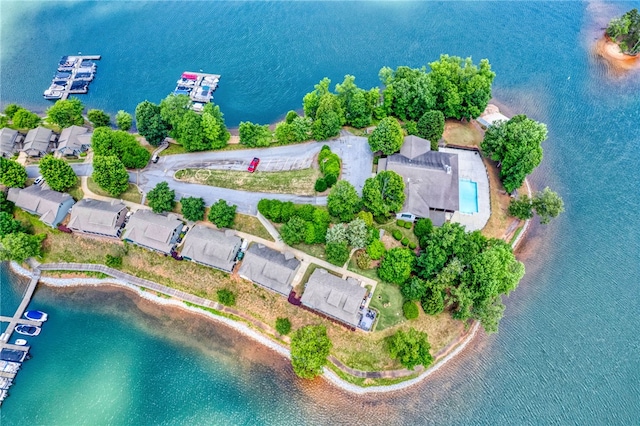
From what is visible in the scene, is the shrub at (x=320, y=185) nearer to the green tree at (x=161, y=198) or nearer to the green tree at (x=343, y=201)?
the green tree at (x=343, y=201)

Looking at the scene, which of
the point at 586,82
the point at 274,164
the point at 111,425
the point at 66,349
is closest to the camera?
the point at 111,425

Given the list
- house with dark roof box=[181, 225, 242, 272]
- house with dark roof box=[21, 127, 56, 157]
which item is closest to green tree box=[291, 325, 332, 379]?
house with dark roof box=[181, 225, 242, 272]

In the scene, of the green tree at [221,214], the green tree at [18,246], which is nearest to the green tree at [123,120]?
the green tree at [18,246]

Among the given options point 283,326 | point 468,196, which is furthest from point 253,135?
point 468,196

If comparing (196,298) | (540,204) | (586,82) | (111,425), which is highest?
(586,82)

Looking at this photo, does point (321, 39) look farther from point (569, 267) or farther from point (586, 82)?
point (569, 267)

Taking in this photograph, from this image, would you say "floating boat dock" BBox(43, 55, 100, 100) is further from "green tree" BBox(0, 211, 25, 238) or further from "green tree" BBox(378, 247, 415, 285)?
"green tree" BBox(378, 247, 415, 285)

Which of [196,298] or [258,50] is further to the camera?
[258,50]

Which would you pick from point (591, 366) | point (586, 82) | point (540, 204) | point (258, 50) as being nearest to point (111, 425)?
point (591, 366)
